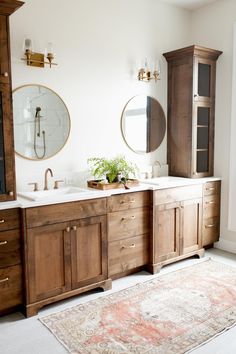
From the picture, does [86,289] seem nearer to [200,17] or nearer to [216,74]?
[216,74]

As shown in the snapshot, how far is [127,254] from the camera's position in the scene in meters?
3.22

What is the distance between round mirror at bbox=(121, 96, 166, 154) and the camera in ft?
12.4

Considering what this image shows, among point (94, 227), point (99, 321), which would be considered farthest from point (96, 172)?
point (99, 321)

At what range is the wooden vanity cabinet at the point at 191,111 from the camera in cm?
384

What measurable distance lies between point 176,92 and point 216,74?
1.72 feet

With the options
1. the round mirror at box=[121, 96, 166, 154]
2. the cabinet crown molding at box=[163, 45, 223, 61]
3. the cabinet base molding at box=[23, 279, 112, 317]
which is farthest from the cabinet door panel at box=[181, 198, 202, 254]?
the cabinet crown molding at box=[163, 45, 223, 61]

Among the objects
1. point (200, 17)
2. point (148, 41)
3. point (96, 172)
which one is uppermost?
point (200, 17)

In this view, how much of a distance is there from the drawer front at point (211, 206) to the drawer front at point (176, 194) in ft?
0.65

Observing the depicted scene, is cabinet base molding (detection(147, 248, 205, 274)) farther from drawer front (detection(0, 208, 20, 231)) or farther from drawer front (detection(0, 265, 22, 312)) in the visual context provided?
drawer front (detection(0, 208, 20, 231))

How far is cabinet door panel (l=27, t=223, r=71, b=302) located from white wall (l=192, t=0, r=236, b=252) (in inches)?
84.7

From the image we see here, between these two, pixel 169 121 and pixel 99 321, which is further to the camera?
pixel 169 121

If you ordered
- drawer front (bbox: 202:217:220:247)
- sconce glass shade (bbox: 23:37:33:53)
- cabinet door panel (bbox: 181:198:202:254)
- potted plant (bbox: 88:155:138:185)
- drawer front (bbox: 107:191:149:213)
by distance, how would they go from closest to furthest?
1. sconce glass shade (bbox: 23:37:33:53)
2. drawer front (bbox: 107:191:149:213)
3. potted plant (bbox: 88:155:138:185)
4. cabinet door panel (bbox: 181:198:202:254)
5. drawer front (bbox: 202:217:220:247)

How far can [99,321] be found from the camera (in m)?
2.52

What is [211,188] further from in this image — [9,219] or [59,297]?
[9,219]
